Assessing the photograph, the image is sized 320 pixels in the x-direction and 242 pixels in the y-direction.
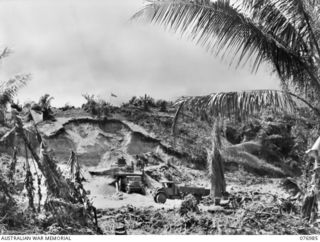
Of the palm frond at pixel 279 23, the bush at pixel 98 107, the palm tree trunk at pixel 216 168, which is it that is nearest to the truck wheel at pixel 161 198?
the palm tree trunk at pixel 216 168

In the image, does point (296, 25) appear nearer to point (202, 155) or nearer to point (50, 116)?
point (202, 155)

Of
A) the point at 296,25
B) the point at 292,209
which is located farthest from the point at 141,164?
the point at 296,25

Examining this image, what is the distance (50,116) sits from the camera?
1636 centimetres

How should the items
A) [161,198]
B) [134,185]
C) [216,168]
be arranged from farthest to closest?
[134,185] < [161,198] < [216,168]

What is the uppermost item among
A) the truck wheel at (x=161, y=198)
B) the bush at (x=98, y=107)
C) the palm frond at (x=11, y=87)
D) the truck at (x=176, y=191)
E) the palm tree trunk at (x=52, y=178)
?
the bush at (x=98, y=107)

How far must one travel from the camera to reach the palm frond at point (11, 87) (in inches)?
344

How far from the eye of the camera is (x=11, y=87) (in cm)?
874

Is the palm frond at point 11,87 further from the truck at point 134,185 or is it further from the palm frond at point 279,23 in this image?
the truck at point 134,185

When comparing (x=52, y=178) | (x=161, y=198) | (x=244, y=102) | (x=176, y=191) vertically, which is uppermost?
(x=244, y=102)

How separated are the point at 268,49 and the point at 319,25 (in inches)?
35.3

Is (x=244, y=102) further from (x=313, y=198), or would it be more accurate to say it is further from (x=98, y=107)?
(x=98, y=107)

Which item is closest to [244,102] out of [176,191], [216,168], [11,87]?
[11,87]

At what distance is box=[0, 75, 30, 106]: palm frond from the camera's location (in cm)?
873

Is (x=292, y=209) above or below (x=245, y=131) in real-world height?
below
